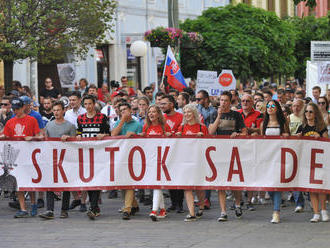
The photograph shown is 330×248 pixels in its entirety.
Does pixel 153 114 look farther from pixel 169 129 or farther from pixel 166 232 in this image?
pixel 166 232

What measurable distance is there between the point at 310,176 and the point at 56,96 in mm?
10459

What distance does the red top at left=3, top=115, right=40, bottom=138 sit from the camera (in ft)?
42.3

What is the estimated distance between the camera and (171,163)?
12.5 meters

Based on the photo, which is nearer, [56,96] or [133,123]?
[133,123]

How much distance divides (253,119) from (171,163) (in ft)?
6.46

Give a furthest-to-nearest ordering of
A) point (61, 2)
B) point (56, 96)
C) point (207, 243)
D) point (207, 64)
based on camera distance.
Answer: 1. point (207, 64)
2. point (61, 2)
3. point (56, 96)
4. point (207, 243)

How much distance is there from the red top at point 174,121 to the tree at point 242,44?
1861 cm

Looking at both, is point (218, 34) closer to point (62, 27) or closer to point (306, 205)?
point (62, 27)

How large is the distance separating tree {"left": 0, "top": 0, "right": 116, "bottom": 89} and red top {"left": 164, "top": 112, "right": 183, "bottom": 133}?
849cm

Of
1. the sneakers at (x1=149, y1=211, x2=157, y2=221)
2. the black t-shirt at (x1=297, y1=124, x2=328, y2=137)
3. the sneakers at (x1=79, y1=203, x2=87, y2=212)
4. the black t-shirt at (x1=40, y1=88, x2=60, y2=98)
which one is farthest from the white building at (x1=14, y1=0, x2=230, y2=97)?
the black t-shirt at (x1=297, y1=124, x2=328, y2=137)

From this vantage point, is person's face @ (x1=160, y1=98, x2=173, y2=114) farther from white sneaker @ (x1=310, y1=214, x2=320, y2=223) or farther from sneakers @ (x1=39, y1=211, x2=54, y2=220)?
white sneaker @ (x1=310, y1=214, x2=320, y2=223)

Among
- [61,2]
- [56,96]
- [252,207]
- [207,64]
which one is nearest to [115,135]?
[252,207]

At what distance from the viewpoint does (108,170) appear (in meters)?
12.7

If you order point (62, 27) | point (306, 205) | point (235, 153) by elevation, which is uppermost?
point (62, 27)
